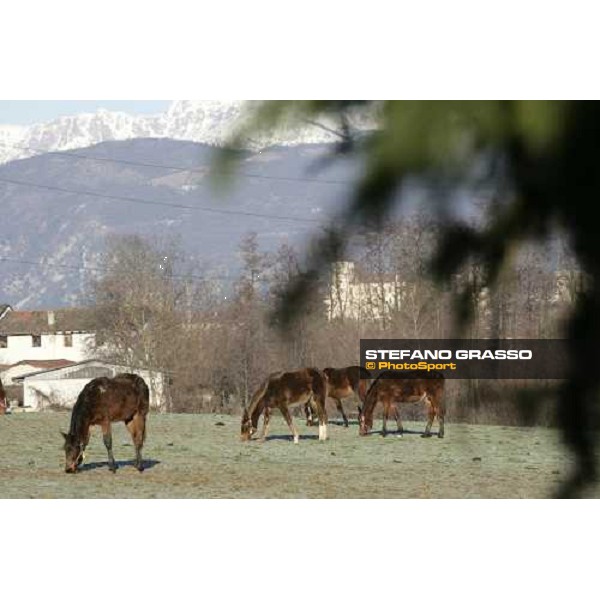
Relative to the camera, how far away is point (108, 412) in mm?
9055

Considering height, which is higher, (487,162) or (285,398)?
(487,162)

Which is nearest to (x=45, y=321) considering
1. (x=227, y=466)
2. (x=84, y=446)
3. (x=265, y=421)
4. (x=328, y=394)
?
(x=328, y=394)

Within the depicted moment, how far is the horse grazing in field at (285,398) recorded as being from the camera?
6086 millimetres

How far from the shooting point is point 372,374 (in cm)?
462

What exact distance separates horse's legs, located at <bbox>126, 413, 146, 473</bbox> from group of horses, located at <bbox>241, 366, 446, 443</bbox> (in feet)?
2.28

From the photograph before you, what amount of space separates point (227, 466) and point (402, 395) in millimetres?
3167

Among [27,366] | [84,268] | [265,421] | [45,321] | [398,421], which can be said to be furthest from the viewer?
[265,421]

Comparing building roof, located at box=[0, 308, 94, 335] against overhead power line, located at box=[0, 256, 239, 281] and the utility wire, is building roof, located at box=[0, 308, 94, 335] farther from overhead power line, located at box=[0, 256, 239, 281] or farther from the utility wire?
the utility wire

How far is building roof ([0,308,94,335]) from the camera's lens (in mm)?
5750

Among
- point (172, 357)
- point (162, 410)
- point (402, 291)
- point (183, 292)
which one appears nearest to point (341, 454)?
point (162, 410)

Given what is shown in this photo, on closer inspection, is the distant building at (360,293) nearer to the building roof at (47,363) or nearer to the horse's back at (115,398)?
the building roof at (47,363)

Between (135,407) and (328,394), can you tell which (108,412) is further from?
(328,394)

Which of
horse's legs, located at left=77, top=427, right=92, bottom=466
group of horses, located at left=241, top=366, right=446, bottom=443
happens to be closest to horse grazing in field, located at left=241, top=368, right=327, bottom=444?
group of horses, located at left=241, top=366, right=446, bottom=443
